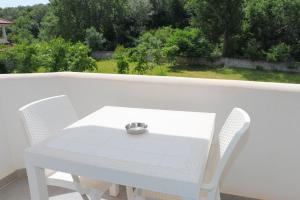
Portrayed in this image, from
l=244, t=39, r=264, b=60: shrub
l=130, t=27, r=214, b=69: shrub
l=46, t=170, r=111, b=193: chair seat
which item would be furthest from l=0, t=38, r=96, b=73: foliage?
l=244, t=39, r=264, b=60: shrub

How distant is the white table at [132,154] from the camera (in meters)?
0.95

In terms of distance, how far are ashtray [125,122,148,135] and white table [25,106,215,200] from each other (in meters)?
0.02

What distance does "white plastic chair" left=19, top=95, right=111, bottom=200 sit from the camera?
131 cm

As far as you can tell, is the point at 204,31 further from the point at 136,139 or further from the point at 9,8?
the point at 9,8

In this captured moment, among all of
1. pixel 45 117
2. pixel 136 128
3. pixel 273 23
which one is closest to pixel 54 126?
pixel 45 117

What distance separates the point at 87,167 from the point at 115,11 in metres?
24.2

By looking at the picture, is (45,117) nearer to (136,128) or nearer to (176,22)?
(136,128)

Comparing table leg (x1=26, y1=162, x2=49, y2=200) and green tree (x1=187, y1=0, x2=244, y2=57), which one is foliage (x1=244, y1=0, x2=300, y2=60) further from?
table leg (x1=26, y1=162, x2=49, y2=200)

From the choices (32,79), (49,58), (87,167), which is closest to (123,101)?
(32,79)

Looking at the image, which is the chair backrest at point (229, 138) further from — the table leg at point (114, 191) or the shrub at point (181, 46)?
the shrub at point (181, 46)

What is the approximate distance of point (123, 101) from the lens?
1970 mm

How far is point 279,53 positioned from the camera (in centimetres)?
1617

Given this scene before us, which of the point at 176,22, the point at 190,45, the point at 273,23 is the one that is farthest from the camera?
the point at 176,22

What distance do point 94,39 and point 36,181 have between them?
22.1 m
